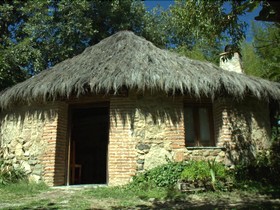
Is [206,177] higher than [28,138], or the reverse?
[28,138]

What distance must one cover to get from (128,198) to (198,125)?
3.36m

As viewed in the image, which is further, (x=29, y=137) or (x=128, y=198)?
(x=29, y=137)

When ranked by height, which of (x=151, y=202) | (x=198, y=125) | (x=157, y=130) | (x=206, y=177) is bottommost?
(x=151, y=202)

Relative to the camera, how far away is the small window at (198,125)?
8.80m

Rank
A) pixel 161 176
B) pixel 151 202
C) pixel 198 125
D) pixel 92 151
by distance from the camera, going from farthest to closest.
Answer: pixel 92 151 → pixel 198 125 → pixel 161 176 → pixel 151 202

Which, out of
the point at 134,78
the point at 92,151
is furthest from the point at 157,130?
the point at 92,151

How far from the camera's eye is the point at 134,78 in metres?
7.61

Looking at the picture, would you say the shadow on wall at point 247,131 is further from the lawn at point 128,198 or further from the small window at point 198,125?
the lawn at point 128,198

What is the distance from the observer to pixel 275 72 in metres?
4.29

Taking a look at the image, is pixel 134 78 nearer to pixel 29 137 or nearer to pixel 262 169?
pixel 29 137

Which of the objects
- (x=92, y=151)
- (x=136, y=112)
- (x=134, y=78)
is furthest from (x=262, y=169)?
(x=92, y=151)

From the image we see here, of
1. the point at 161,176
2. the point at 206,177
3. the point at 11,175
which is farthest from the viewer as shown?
the point at 11,175

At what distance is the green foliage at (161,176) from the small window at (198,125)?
4.01 feet

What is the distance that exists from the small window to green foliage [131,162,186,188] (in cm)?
122
